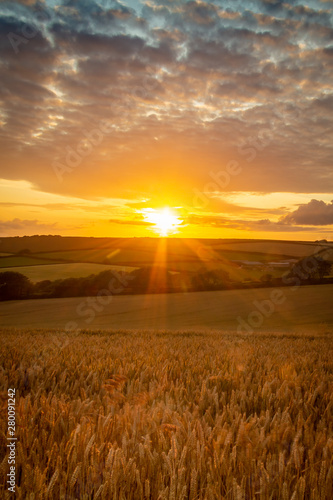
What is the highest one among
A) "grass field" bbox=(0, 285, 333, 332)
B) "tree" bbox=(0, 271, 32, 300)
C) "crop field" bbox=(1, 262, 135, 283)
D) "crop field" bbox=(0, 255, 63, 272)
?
"crop field" bbox=(0, 255, 63, 272)

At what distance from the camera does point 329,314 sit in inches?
1506

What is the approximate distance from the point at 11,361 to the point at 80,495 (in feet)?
11.6

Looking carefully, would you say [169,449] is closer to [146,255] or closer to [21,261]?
[21,261]

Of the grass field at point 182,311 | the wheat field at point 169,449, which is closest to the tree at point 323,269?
the grass field at point 182,311

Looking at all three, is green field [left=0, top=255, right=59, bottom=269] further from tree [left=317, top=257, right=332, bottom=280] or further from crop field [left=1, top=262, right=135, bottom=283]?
tree [left=317, top=257, right=332, bottom=280]

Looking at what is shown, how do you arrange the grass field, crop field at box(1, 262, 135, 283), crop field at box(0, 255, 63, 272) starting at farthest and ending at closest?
crop field at box(0, 255, 63, 272) → crop field at box(1, 262, 135, 283) → the grass field

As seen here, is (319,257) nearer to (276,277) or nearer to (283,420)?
(276,277)

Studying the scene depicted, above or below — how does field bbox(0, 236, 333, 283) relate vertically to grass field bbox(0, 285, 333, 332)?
above

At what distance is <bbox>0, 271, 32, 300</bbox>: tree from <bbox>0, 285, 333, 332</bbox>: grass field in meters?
2.97

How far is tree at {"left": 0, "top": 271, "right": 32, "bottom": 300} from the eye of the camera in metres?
49.8

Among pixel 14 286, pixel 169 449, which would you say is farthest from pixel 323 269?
pixel 169 449

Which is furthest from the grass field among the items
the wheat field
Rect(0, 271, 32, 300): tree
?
the wheat field

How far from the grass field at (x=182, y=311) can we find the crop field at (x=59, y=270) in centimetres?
715

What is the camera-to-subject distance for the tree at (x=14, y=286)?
163ft
